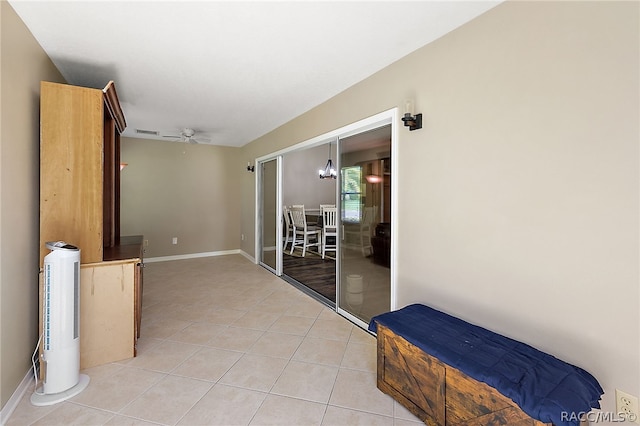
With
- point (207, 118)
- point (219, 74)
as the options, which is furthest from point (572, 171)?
point (207, 118)

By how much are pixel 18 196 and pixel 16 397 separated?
3.99ft

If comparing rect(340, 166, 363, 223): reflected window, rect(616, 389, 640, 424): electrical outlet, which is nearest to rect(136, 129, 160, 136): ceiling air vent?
rect(340, 166, 363, 223): reflected window

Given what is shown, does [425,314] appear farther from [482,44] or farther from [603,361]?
[482,44]

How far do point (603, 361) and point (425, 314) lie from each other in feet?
2.67

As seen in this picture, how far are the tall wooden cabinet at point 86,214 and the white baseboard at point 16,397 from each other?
0.27 m

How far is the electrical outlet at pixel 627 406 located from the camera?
3.89 feet

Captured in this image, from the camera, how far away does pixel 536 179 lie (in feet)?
4.81

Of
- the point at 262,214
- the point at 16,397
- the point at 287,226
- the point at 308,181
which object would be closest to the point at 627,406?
the point at 16,397

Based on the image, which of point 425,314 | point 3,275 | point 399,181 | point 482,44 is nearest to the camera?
point 3,275

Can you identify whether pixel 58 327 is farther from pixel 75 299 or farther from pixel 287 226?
pixel 287 226

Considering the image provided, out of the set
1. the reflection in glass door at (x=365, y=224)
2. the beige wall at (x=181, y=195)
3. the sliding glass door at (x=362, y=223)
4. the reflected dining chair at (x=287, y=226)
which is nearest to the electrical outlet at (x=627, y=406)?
the sliding glass door at (x=362, y=223)

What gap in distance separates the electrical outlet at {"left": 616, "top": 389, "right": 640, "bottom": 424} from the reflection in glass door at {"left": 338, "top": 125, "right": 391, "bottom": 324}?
1.44 meters

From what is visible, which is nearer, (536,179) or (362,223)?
(536,179)

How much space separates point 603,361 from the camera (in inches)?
49.8
